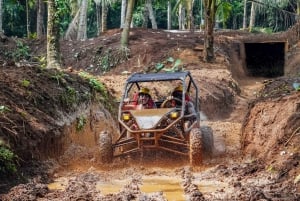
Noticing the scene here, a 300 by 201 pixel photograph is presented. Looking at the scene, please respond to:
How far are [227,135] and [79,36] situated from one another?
16.9 meters

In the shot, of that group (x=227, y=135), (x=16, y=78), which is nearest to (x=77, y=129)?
(x=16, y=78)

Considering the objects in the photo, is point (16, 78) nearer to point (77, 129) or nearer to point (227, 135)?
point (77, 129)

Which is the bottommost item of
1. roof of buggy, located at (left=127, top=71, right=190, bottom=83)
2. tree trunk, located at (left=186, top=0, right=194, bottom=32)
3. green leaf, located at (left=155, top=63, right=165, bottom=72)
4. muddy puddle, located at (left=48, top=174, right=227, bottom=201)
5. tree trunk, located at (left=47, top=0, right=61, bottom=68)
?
muddy puddle, located at (left=48, top=174, right=227, bottom=201)

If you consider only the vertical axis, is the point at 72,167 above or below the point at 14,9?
below

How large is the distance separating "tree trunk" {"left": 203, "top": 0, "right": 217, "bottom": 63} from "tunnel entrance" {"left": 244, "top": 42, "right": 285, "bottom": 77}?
9184 millimetres

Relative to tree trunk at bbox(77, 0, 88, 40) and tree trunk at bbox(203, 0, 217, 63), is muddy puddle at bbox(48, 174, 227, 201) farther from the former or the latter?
tree trunk at bbox(77, 0, 88, 40)

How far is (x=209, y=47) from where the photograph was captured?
23.7 metres

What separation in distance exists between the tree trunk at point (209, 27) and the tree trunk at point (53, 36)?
29.0 feet

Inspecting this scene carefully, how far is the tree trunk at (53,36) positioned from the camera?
→ 51.3ft

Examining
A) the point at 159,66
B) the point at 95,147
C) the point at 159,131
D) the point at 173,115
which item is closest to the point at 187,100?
the point at 173,115

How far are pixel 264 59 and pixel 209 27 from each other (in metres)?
11.1

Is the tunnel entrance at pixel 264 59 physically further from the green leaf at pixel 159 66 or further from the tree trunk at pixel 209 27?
the green leaf at pixel 159 66

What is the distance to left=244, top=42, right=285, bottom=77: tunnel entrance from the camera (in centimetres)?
3281

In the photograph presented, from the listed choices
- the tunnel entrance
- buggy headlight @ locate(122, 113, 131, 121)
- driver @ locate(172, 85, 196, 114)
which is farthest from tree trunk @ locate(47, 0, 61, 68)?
the tunnel entrance
